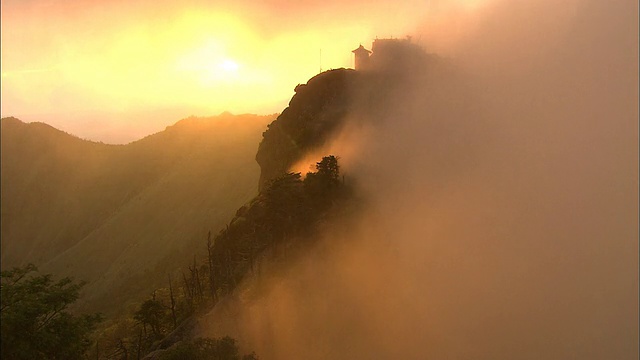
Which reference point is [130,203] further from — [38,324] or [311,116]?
[38,324]

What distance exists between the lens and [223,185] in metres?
130

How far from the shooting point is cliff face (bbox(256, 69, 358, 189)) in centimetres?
6700

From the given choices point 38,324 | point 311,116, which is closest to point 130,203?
point 311,116

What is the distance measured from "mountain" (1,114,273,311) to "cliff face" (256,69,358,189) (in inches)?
1480

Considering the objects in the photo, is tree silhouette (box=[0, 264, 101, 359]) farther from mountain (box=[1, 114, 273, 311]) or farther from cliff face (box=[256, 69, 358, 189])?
mountain (box=[1, 114, 273, 311])

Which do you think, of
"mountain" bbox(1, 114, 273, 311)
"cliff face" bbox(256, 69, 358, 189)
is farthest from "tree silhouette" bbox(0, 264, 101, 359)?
"mountain" bbox(1, 114, 273, 311)

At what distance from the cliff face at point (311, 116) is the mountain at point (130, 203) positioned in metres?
37.6

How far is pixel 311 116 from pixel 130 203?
3983 inches

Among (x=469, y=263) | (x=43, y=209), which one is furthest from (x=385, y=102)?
(x=43, y=209)

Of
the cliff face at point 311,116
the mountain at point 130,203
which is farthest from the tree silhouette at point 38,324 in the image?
the mountain at point 130,203

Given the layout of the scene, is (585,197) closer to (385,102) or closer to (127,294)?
(385,102)

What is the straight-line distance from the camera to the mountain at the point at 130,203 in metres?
109

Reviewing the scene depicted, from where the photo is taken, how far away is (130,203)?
150625mm

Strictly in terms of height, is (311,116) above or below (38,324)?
above
